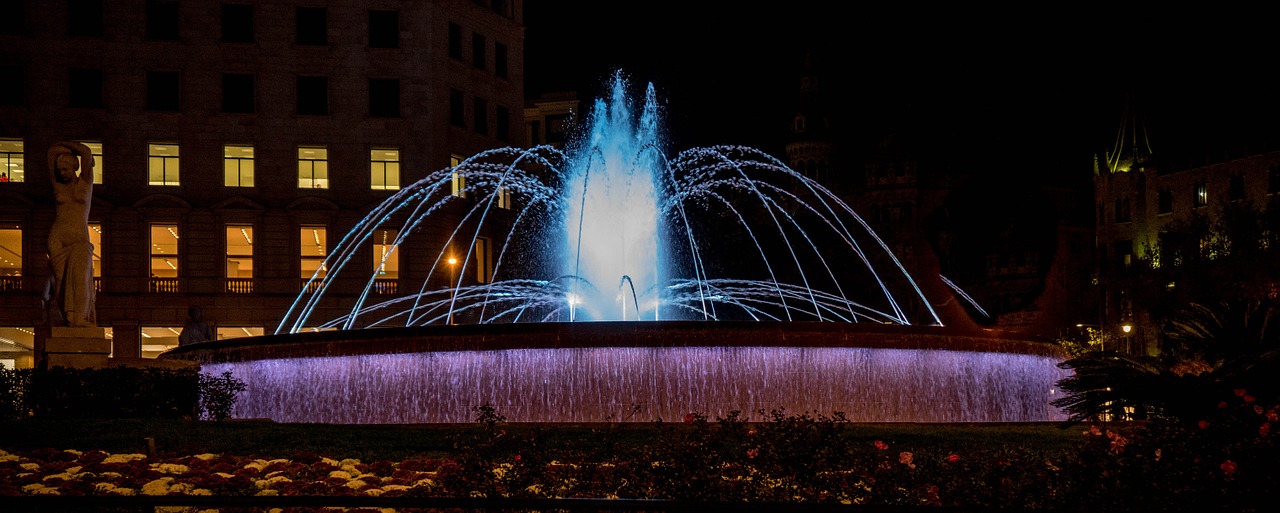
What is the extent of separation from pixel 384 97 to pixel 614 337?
3967 centimetres

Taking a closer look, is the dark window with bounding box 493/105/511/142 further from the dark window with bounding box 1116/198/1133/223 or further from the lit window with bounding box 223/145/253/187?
the dark window with bounding box 1116/198/1133/223

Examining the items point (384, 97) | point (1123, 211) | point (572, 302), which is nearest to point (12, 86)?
point (384, 97)

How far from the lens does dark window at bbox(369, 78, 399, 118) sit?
184ft

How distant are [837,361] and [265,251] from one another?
128 feet

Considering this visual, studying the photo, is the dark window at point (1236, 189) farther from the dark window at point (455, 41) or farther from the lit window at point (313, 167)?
the lit window at point (313, 167)

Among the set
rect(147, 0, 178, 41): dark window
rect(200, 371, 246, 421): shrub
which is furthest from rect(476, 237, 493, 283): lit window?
rect(200, 371, 246, 421): shrub

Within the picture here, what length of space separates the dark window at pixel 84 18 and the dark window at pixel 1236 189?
67.7 metres

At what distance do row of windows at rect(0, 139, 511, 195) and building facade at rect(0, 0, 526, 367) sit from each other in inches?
2.2

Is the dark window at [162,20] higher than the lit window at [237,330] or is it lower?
higher

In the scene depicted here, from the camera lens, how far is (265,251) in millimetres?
54719

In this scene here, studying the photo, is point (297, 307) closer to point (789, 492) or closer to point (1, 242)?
point (1, 242)

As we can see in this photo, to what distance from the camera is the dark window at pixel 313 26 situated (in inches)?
2197

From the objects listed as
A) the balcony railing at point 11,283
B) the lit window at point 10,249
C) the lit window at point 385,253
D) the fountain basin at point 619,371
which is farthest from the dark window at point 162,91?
the fountain basin at point 619,371

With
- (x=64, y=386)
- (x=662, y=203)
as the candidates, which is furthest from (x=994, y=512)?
(x=662, y=203)
